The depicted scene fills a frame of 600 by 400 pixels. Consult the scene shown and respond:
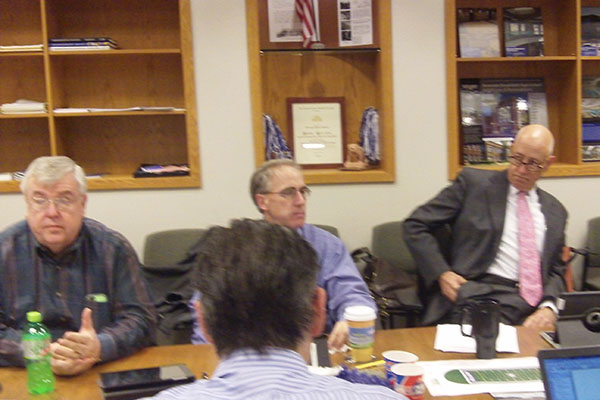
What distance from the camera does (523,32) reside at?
12.9ft

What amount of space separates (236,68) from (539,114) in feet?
6.21

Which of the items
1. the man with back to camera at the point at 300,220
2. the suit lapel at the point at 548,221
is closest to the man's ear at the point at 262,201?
the man with back to camera at the point at 300,220

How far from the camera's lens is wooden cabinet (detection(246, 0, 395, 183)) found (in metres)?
3.74

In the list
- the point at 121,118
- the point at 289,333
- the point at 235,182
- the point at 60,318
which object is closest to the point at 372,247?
the point at 235,182

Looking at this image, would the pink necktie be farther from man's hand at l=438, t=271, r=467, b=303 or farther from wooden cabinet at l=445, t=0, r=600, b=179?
wooden cabinet at l=445, t=0, r=600, b=179

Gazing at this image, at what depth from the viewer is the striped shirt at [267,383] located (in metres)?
0.99

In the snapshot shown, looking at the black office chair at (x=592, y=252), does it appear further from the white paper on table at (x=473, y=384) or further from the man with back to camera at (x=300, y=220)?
the white paper on table at (x=473, y=384)

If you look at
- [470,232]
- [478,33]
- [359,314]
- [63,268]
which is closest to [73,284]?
[63,268]

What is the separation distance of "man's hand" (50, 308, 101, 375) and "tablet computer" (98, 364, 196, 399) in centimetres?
10

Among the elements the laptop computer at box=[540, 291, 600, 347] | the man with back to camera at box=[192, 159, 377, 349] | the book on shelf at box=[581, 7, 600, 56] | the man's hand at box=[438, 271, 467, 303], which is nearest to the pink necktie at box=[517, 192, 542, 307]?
the man's hand at box=[438, 271, 467, 303]

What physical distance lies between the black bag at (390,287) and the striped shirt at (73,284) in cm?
127

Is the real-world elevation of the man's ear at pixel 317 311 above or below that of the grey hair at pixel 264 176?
below

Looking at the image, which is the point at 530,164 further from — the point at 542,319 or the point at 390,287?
the point at 390,287

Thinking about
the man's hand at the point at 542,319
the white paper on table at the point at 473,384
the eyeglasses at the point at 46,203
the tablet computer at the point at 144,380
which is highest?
the eyeglasses at the point at 46,203
